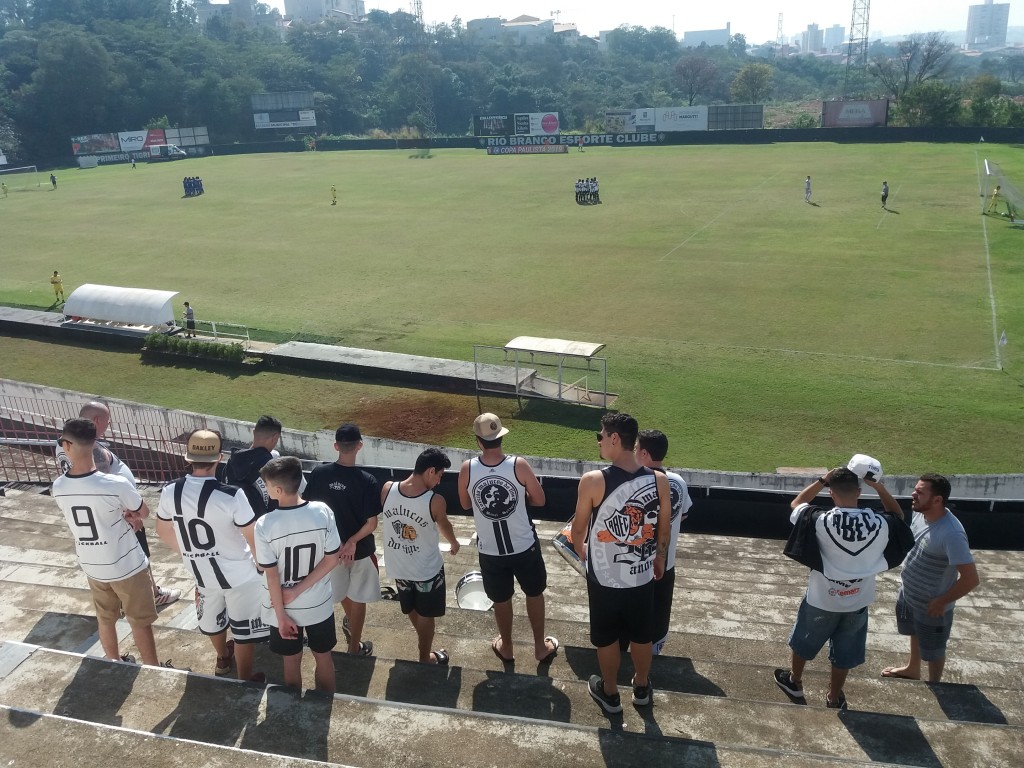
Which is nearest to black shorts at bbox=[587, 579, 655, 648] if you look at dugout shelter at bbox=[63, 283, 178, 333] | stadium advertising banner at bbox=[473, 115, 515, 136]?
dugout shelter at bbox=[63, 283, 178, 333]

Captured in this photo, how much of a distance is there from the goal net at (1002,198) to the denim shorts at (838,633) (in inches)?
1200

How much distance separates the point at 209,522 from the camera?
520 centimetres

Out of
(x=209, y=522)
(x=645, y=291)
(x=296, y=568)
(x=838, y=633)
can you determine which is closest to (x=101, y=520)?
(x=209, y=522)

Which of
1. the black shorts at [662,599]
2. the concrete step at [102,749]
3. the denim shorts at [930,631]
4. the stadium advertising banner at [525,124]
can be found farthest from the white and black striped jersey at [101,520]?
the stadium advertising banner at [525,124]

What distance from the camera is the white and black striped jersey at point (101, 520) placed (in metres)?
5.46

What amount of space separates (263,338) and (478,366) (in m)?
6.78

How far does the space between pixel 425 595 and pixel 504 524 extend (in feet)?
2.61

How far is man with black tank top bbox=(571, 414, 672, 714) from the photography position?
4.90m

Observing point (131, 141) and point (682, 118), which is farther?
point (131, 141)

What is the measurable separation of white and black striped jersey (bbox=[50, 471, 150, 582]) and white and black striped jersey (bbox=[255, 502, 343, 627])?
130 cm

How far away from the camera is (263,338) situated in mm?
20938

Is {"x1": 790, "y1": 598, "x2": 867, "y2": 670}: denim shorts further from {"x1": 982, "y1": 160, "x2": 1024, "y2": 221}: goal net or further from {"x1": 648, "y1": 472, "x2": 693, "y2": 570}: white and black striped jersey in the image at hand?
{"x1": 982, "y1": 160, "x2": 1024, "y2": 221}: goal net

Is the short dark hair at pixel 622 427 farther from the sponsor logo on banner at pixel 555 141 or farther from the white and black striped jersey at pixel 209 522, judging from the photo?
the sponsor logo on banner at pixel 555 141

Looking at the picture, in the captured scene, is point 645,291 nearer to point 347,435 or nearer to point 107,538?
point 347,435
